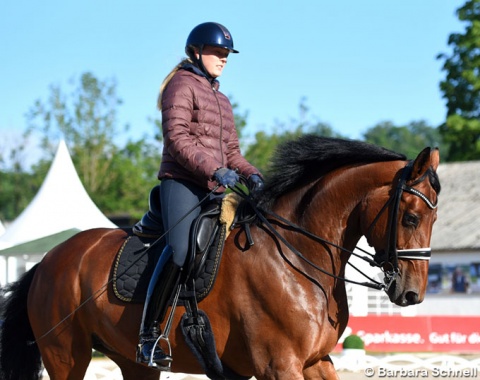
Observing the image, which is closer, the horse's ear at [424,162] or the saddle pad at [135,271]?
the horse's ear at [424,162]

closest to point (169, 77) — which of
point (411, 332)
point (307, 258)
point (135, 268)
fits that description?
point (135, 268)

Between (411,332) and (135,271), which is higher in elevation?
(135,271)

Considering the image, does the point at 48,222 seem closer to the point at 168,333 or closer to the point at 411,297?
the point at 168,333

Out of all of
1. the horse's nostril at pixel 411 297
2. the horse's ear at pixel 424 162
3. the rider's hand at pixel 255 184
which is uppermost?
the horse's ear at pixel 424 162

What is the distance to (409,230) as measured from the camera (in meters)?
5.87

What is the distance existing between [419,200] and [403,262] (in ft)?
1.51

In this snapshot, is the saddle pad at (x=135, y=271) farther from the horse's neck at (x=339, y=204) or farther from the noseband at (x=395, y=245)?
the noseband at (x=395, y=245)

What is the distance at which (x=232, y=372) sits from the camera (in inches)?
257

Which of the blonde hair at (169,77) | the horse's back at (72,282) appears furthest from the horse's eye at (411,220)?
the horse's back at (72,282)

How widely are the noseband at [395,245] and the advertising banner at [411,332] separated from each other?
13.7 meters

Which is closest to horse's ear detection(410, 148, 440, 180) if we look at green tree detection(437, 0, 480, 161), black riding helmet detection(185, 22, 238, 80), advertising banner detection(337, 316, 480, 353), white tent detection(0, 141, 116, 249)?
black riding helmet detection(185, 22, 238, 80)

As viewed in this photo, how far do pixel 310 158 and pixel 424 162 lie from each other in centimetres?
94

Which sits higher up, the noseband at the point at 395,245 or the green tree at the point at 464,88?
the green tree at the point at 464,88

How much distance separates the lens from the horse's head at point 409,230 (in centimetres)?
581
